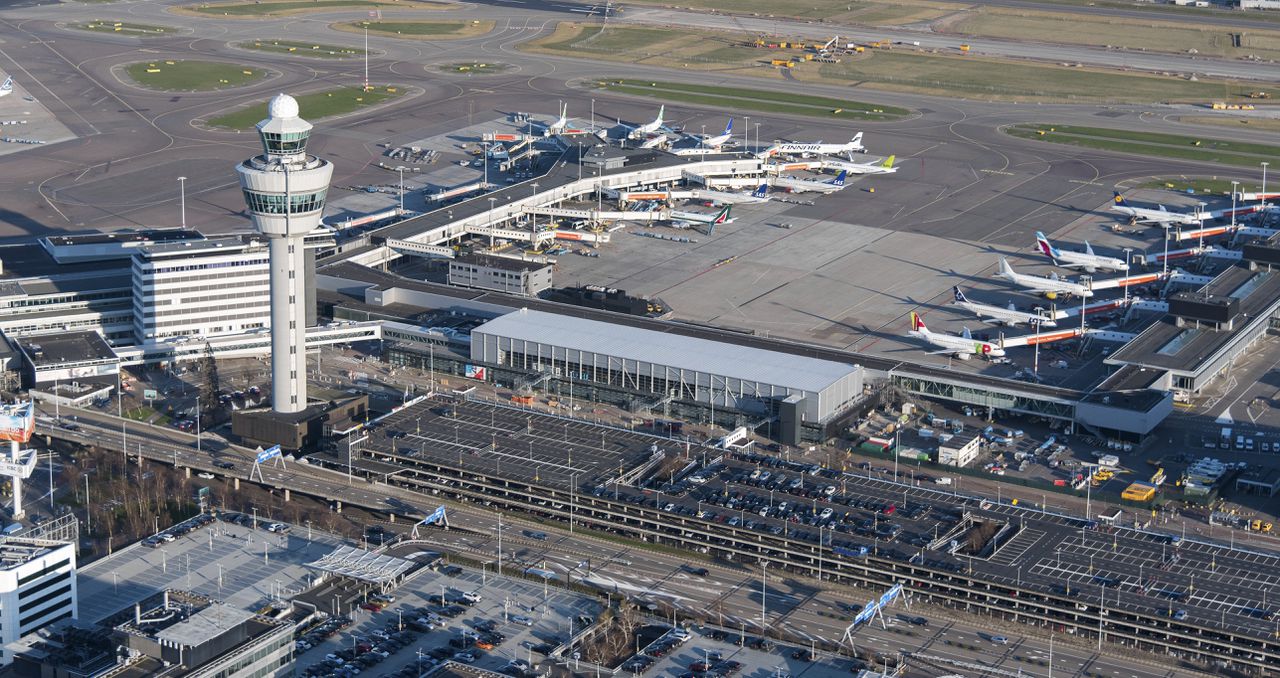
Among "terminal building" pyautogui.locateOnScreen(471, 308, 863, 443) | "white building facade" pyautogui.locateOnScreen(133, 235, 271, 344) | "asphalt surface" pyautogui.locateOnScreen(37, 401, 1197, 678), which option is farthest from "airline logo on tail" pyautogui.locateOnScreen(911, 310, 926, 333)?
"white building facade" pyautogui.locateOnScreen(133, 235, 271, 344)

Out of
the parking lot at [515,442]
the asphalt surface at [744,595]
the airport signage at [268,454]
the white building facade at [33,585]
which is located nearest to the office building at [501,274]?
the parking lot at [515,442]

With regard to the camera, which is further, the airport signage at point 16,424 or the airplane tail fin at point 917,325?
the airplane tail fin at point 917,325

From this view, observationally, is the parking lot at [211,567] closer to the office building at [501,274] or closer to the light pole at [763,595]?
Result: the light pole at [763,595]

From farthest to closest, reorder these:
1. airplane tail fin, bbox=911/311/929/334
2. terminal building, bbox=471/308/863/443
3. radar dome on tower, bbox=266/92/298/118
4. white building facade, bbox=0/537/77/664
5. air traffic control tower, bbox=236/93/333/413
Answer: airplane tail fin, bbox=911/311/929/334
terminal building, bbox=471/308/863/443
air traffic control tower, bbox=236/93/333/413
radar dome on tower, bbox=266/92/298/118
white building facade, bbox=0/537/77/664

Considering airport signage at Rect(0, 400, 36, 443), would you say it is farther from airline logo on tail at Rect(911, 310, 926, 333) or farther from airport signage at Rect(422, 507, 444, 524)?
airline logo on tail at Rect(911, 310, 926, 333)

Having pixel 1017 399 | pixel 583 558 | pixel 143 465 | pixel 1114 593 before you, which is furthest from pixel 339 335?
pixel 1114 593

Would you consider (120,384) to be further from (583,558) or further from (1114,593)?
(1114,593)
